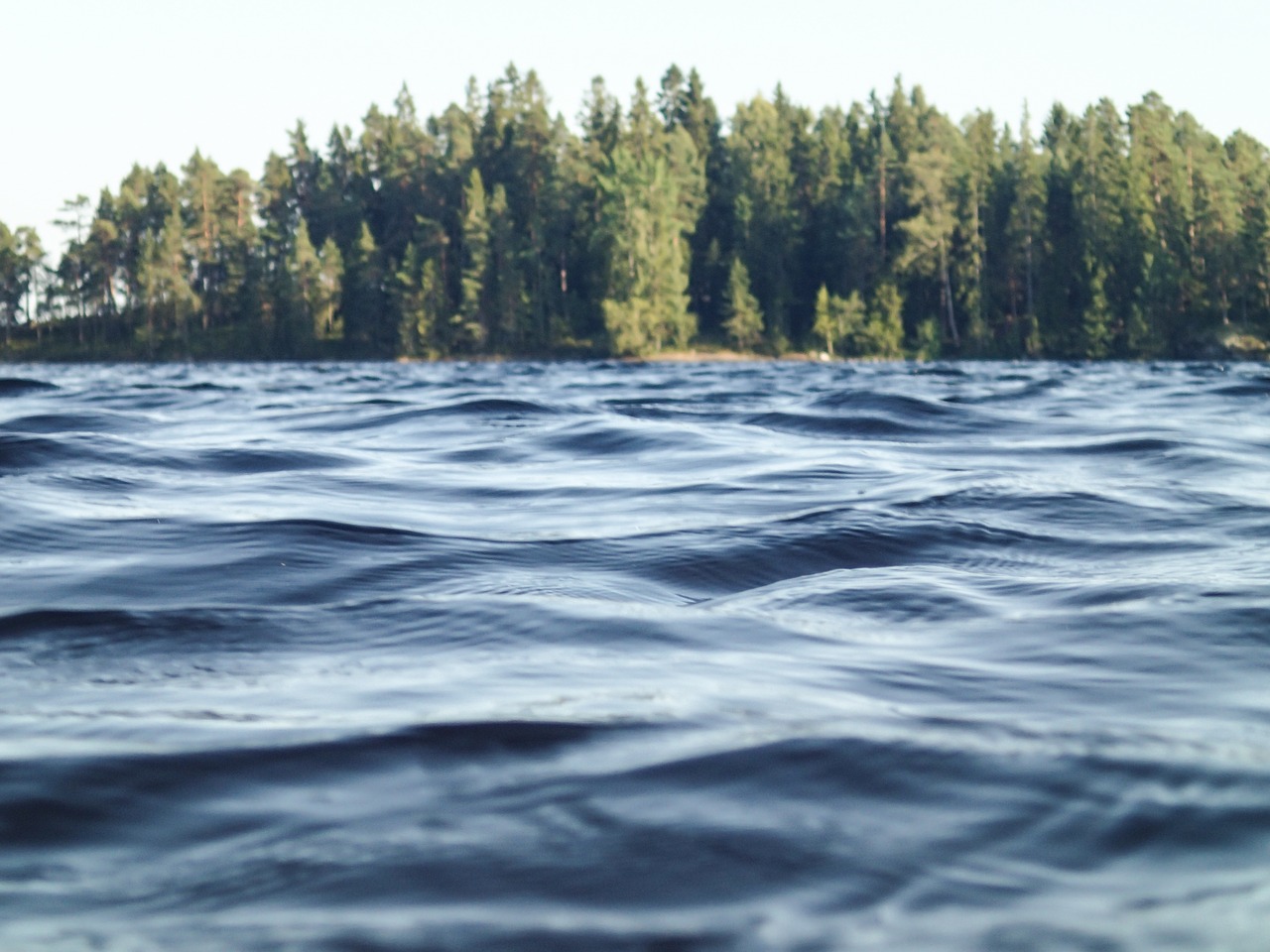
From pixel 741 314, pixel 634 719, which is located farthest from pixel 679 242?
pixel 634 719

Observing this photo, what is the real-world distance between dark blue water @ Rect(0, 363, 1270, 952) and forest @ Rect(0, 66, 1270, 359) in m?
67.5

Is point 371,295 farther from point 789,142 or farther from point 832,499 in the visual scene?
point 832,499

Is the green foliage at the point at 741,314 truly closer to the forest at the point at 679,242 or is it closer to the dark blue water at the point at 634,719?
the forest at the point at 679,242

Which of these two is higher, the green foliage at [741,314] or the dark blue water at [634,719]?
the green foliage at [741,314]

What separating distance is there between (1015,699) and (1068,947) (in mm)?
1270

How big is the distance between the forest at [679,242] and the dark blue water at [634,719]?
67524 millimetres

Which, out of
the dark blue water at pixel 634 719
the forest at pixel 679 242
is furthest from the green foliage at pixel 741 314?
the dark blue water at pixel 634 719

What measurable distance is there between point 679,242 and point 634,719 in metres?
85.0

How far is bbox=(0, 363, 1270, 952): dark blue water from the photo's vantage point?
186 centimetres

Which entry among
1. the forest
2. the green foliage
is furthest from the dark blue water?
the green foliage

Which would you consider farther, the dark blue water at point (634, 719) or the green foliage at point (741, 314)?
the green foliage at point (741, 314)

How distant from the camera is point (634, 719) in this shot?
2766 mm

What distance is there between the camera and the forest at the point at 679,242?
7706 cm

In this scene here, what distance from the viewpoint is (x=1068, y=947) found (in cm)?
171
